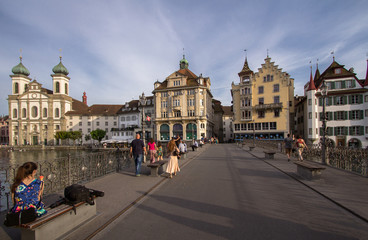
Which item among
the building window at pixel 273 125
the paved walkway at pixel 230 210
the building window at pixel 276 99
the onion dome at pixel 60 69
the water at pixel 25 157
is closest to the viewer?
the paved walkway at pixel 230 210

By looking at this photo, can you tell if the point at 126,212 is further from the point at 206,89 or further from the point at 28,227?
the point at 206,89

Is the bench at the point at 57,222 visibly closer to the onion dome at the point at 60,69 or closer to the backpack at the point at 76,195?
the backpack at the point at 76,195

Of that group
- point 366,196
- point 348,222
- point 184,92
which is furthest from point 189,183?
point 184,92

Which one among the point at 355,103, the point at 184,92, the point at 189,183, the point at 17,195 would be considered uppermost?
the point at 184,92

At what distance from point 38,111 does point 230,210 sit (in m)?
89.0

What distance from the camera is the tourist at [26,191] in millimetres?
3668

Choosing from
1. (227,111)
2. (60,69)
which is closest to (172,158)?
(60,69)

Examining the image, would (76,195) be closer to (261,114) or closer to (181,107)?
(261,114)

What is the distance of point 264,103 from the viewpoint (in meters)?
48.5

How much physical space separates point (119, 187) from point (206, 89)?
172ft

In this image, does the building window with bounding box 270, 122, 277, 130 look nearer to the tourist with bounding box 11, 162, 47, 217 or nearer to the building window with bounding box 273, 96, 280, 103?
the building window with bounding box 273, 96, 280, 103

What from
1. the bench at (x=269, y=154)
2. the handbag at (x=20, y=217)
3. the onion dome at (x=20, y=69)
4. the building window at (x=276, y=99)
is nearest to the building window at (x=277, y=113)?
the building window at (x=276, y=99)

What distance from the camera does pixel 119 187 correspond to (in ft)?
25.0

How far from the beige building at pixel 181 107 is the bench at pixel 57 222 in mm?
50734
